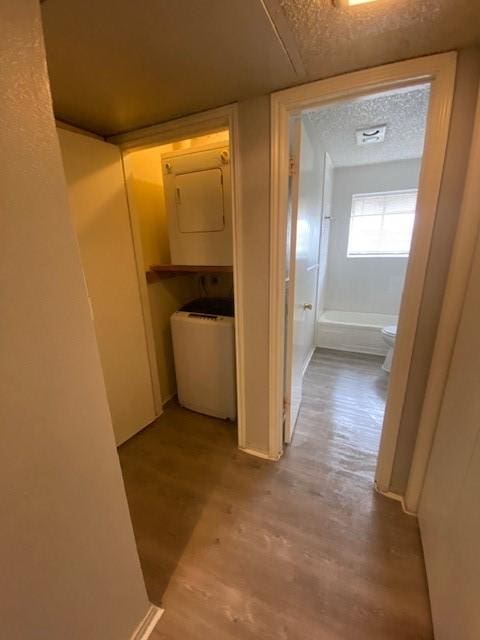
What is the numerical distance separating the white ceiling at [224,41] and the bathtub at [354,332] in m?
2.66

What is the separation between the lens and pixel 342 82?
1.12 metres

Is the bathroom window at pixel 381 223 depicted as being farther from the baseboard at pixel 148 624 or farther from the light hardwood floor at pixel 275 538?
the baseboard at pixel 148 624

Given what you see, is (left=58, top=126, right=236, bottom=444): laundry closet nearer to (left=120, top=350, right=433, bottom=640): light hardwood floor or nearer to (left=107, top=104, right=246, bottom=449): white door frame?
(left=107, top=104, right=246, bottom=449): white door frame

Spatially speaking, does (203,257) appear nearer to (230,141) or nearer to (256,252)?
(256,252)

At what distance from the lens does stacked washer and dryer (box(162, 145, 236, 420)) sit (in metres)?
1.72

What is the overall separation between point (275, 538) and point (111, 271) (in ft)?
5.87

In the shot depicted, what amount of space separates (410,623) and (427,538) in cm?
31

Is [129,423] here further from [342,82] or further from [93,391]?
[342,82]

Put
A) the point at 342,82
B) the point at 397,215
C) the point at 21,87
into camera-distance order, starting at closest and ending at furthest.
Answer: the point at 21,87, the point at 342,82, the point at 397,215

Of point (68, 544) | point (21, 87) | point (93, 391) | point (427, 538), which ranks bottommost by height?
point (427, 538)

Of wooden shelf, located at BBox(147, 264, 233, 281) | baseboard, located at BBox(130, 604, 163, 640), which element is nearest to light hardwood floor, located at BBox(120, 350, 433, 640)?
baseboard, located at BBox(130, 604, 163, 640)

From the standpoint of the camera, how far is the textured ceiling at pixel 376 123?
1629 millimetres

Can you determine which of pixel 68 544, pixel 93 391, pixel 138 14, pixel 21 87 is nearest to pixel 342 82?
pixel 138 14

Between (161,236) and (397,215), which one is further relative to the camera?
(397,215)
